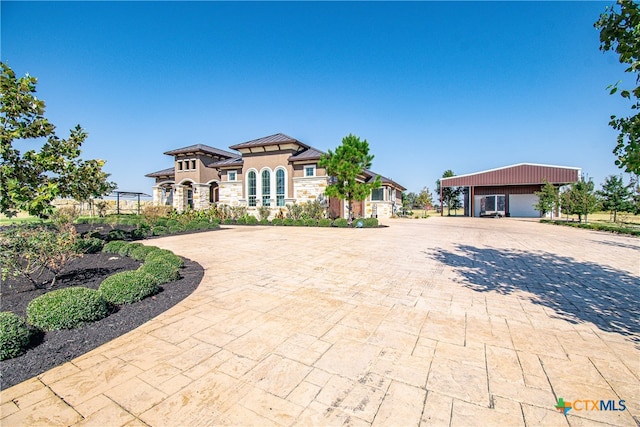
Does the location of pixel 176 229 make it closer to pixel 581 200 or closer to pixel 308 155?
pixel 308 155

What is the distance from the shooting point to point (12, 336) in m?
2.64

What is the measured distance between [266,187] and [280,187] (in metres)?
1.15

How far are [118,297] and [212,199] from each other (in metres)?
23.3

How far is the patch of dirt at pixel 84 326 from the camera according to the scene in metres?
2.55

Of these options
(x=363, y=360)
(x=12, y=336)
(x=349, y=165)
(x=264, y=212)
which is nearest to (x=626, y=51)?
(x=363, y=360)

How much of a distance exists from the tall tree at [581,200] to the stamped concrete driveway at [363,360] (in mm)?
18363

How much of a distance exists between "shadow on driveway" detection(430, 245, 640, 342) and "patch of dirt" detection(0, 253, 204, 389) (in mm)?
5212

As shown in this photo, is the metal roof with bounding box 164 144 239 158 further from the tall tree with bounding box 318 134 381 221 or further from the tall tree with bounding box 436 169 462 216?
the tall tree with bounding box 436 169 462 216

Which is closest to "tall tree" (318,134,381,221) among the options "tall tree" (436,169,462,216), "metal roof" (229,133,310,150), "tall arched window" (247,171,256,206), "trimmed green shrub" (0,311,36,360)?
"metal roof" (229,133,310,150)

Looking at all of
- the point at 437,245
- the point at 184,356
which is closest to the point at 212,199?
the point at 437,245

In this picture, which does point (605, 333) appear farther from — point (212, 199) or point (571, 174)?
point (571, 174)

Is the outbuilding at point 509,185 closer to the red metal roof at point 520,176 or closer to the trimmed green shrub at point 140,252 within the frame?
the red metal roof at point 520,176

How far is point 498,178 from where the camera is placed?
2800cm

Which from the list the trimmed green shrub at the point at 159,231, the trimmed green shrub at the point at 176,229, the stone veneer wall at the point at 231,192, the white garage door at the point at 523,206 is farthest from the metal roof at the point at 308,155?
the white garage door at the point at 523,206
